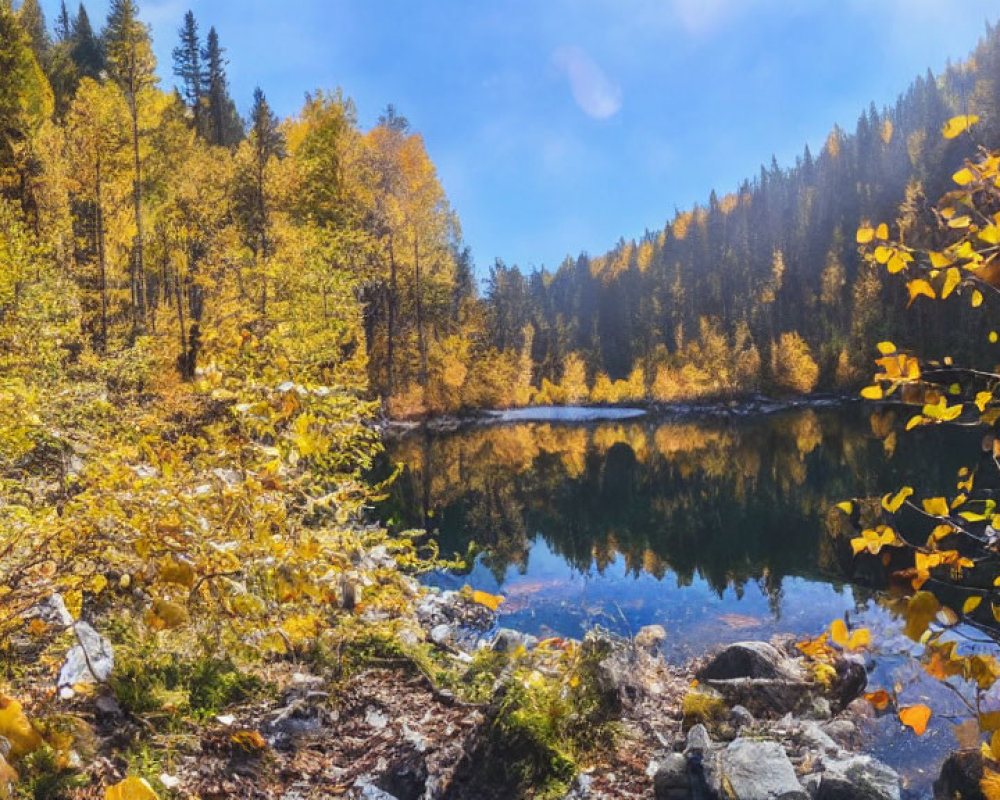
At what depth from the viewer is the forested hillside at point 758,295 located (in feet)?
258

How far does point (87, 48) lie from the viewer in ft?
189

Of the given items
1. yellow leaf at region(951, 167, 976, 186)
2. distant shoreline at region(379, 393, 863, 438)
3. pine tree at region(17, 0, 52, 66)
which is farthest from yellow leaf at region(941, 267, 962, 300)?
pine tree at region(17, 0, 52, 66)

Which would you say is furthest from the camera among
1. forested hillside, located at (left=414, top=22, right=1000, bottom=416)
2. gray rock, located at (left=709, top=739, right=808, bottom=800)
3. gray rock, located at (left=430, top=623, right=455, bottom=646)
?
forested hillside, located at (left=414, top=22, right=1000, bottom=416)

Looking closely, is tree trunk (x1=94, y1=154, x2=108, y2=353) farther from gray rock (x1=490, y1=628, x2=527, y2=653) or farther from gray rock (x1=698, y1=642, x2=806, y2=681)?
gray rock (x1=698, y1=642, x2=806, y2=681)

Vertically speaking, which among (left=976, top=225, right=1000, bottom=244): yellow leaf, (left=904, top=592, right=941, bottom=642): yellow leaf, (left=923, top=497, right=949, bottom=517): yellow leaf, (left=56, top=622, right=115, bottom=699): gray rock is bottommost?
(left=56, top=622, right=115, bottom=699): gray rock

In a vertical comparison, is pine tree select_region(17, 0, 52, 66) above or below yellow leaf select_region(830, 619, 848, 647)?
above

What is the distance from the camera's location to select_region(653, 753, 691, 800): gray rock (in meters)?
4.77

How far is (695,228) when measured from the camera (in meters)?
143

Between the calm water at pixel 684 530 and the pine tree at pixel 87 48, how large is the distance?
162 feet

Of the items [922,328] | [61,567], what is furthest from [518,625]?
[922,328]

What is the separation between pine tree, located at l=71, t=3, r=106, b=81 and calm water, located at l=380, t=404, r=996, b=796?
4926cm

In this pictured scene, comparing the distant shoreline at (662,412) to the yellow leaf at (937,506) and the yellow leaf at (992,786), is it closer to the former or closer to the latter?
the yellow leaf at (937,506)

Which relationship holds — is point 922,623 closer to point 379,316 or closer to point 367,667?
point 367,667

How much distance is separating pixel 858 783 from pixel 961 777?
1777mm
